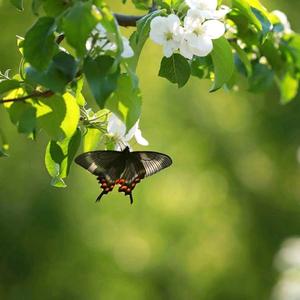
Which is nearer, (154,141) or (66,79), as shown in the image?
(66,79)

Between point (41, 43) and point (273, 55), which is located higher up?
point (41, 43)

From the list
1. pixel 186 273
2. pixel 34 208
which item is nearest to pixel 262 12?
pixel 34 208

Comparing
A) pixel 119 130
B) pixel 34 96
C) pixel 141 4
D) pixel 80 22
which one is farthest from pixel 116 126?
pixel 141 4

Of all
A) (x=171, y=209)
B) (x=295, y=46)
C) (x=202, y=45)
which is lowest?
(x=171, y=209)

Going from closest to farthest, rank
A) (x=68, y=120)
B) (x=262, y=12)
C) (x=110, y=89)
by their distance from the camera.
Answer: (x=110, y=89), (x=68, y=120), (x=262, y=12)

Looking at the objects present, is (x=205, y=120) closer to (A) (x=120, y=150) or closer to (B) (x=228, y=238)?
(B) (x=228, y=238)

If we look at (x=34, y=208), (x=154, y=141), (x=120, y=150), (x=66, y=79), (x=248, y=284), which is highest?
(x=66, y=79)

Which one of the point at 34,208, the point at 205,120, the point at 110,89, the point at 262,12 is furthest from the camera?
the point at 205,120

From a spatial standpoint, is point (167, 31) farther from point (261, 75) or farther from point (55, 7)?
point (261, 75)
